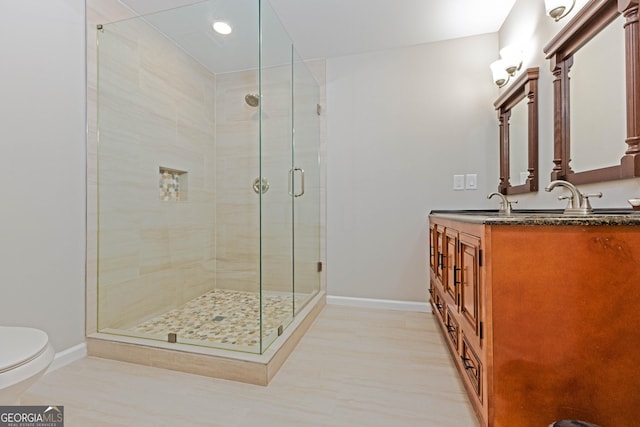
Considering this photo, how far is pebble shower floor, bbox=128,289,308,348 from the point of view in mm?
1745

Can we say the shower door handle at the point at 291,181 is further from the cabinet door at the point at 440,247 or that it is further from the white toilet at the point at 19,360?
the white toilet at the point at 19,360

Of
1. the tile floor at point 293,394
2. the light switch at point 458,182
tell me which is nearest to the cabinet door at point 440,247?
the tile floor at point 293,394

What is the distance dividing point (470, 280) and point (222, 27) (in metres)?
2.32

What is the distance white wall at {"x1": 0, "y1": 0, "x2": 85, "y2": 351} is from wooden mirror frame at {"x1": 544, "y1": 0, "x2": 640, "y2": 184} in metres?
2.61

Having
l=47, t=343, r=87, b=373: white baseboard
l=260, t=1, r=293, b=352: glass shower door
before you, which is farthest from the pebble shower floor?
l=47, t=343, r=87, b=373: white baseboard

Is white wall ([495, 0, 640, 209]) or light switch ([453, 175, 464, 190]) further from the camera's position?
light switch ([453, 175, 464, 190])

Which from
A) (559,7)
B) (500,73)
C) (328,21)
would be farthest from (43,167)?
(500,73)

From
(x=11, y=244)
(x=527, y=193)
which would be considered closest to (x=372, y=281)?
(x=527, y=193)

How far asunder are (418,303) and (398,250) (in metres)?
0.49

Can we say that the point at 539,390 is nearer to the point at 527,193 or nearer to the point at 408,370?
the point at 408,370

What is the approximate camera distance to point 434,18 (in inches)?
82.4

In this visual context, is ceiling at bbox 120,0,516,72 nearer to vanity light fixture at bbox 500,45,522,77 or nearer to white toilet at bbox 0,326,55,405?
vanity light fixture at bbox 500,45,522,77

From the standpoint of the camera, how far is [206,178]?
265 cm

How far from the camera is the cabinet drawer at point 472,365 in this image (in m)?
1.02
